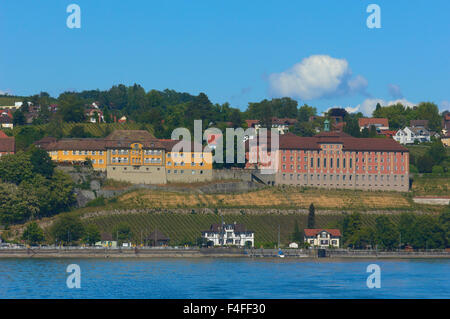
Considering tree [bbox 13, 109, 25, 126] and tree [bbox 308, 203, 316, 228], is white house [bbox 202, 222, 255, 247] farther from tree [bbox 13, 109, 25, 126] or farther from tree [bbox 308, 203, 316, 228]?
tree [bbox 13, 109, 25, 126]

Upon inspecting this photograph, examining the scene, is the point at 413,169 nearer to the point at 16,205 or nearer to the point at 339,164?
the point at 339,164

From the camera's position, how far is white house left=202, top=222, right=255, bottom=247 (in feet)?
421

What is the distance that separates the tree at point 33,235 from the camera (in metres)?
121

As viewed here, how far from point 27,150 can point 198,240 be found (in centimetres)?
3499

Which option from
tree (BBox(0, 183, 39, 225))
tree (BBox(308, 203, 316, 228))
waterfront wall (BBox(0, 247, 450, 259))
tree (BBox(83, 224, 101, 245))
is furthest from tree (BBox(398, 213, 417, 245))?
tree (BBox(0, 183, 39, 225))

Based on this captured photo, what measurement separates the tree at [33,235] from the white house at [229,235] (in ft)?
65.3

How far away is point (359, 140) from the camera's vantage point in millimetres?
161000

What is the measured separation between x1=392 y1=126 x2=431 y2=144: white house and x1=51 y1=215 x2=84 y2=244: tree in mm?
85791

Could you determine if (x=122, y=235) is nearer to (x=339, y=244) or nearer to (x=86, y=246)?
(x=86, y=246)

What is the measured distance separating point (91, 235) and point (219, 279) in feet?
109

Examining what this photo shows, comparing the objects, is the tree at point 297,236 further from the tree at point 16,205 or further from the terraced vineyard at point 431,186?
the tree at point 16,205

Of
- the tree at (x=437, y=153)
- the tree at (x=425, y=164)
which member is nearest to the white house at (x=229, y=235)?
the tree at (x=425, y=164)
